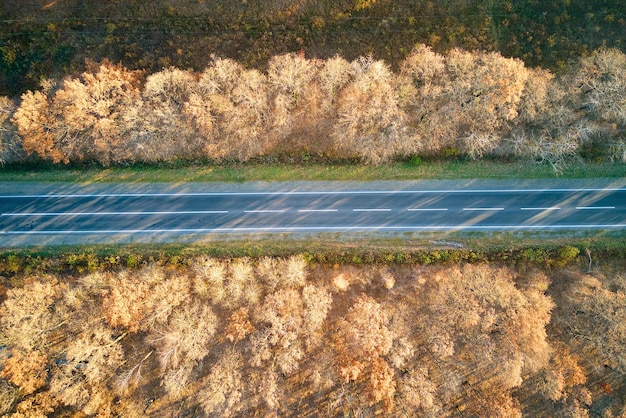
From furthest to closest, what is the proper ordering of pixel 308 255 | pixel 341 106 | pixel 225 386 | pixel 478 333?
pixel 308 255, pixel 341 106, pixel 478 333, pixel 225 386

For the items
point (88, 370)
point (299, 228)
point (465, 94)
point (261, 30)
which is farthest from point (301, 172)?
point (88, 370)

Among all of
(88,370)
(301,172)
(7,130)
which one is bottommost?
(88,370)

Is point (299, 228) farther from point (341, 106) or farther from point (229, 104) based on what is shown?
point (229, 104)

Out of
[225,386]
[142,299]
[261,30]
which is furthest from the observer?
[261,30]

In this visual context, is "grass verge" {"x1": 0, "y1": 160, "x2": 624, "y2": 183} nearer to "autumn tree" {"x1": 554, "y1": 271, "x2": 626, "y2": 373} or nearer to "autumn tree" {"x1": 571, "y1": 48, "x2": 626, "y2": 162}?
"autumn tree" {"x1": 571, "y1": 48, "x2": 626, "y2": 162}

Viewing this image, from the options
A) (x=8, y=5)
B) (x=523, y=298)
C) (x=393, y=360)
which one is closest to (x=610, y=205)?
(x=523, y=298)

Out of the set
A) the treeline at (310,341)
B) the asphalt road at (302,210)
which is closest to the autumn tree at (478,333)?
the treeline at (310,341)

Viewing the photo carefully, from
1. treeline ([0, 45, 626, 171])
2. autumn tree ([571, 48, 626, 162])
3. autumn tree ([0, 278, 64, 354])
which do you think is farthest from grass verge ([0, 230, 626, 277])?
autumn tree ([571, 48, 626, 162])
